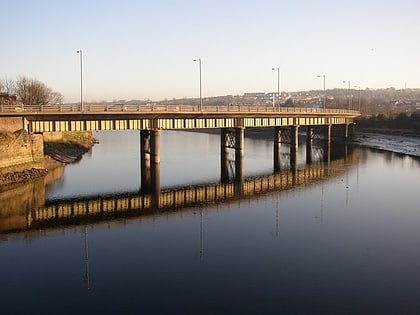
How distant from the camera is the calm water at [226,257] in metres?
18.8

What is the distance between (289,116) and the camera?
73.9 meters

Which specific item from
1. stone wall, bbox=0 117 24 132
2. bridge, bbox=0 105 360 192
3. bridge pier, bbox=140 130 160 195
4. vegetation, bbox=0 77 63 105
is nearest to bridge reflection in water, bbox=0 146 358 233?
bridge, bbox=0 105 360 192

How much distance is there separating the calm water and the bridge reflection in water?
2.34 ft

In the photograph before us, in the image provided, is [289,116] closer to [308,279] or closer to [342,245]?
[342,245]

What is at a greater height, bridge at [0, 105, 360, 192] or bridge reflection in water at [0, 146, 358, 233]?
bridge at [0, 105, 360, 192]

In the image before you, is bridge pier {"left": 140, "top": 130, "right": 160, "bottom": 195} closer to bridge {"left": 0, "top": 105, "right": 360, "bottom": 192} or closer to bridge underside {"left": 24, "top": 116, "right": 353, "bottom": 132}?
bridge {"left": 0, "top": 105, "right": 360, "bottom": 192}

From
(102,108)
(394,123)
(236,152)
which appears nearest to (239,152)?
(236,152)

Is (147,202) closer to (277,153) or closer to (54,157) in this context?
(54,157)

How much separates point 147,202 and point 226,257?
15.8 metres

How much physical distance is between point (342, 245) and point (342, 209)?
31.5ft

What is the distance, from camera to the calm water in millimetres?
18766

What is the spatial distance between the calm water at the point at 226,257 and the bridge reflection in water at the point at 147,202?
714 mm

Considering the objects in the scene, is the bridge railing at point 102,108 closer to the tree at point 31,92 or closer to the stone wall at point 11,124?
the stone wall at point 11,124

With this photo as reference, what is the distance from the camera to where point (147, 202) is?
38.7 metres
